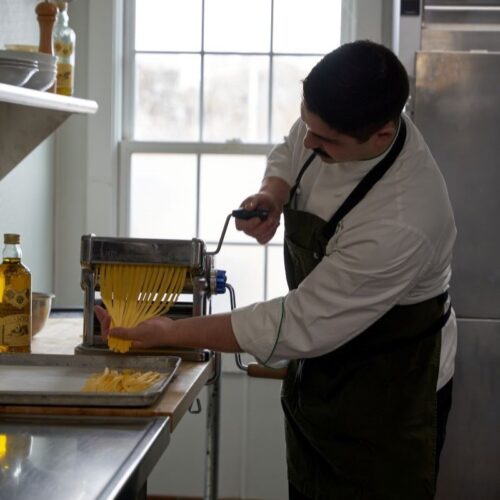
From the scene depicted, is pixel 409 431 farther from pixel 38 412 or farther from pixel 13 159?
pixel 13 159

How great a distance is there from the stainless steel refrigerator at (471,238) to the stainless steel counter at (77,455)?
5.89 feet

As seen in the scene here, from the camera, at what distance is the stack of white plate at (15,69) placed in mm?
2131

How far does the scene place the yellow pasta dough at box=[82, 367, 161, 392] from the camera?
173 cm

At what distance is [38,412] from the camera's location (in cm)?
163

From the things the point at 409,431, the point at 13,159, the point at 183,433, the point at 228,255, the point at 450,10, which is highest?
the point at 450,10

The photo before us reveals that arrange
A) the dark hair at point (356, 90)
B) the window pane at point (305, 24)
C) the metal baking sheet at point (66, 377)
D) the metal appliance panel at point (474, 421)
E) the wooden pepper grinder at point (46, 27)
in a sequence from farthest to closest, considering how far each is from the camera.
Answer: the window pane at point (305, 24)
the metal appliance panel at point (474, 421)
the wooden pepper grinder at point (46, 27)
the dark hair at point (356, 90)
the metal baking sheet at point (66, 377)

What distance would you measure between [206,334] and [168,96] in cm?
202

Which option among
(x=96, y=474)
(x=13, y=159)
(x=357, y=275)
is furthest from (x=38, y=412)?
(x=13, y=159)

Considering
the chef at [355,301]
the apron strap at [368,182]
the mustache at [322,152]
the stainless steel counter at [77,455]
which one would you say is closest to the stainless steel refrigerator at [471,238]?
the chef at [355,301]

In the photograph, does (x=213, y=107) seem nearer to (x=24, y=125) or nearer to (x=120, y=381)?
(x=24, y=125)

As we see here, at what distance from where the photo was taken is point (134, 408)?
1.66 m

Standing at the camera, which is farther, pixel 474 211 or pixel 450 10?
pixel 450 10

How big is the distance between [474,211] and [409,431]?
132cm

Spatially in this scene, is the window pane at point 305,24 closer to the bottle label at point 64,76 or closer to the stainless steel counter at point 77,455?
the bottle label at point 64,76
